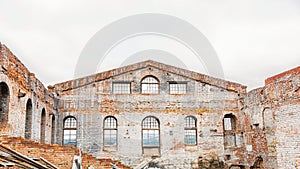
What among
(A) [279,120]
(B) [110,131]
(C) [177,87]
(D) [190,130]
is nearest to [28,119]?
(B) [110,131]

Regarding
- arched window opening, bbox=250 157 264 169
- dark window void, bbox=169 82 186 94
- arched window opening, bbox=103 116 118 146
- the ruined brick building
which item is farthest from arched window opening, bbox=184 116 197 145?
arched window opening, bbox=103 116 118 146

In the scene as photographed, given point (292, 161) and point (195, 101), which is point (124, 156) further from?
point (292, 161)

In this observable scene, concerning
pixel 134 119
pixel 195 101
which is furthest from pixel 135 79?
pixel 195 101

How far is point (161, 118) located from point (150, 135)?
1.35 meters

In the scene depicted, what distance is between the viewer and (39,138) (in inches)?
693

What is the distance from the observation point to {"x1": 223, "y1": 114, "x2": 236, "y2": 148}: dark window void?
22734 millimetres

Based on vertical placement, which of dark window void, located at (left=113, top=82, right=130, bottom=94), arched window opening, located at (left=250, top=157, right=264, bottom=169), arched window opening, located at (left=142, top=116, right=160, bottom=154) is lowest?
arched window opening, located at (left=250, top=157, right=264, bottom=169)

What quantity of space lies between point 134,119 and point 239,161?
753cm

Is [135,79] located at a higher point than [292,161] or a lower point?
higher

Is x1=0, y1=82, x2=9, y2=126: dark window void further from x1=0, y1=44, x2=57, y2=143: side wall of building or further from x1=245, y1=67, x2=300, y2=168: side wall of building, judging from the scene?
x1=245, y1=67, x2=300, y2=168: side wall of building

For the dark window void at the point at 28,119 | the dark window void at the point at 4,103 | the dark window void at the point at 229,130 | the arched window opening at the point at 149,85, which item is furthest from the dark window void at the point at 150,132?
the dark window void at the point at 4,103

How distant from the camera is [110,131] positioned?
21969mm

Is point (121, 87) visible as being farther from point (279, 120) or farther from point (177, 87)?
point (279, 120)

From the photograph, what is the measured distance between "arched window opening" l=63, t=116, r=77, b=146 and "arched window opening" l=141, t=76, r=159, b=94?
5.09 meters
